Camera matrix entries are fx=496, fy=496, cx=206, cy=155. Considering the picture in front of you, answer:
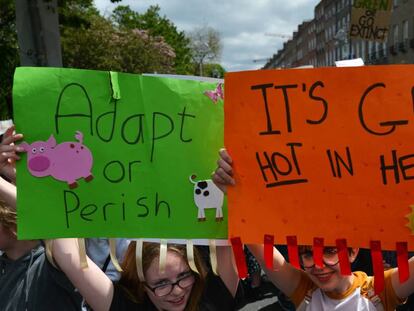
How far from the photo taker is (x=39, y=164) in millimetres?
1785

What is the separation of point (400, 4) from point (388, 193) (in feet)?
120

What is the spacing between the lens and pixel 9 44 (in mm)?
12539

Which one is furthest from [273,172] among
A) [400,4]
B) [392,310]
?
[400,4]

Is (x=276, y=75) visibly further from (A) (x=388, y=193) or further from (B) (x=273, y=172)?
(A) (x=388, y=193)

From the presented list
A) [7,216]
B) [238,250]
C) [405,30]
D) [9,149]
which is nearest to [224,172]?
[238,250]

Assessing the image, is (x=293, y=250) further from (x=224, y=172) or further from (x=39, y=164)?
(x=39, y=164)

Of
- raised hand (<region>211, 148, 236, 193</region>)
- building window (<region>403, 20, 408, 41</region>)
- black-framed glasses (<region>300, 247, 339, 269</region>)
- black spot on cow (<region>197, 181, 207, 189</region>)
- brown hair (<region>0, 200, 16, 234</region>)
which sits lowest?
black-framed glasses (<region>300, 247, 339, 269</region>)

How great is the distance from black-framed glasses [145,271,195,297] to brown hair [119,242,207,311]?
1.4 inches

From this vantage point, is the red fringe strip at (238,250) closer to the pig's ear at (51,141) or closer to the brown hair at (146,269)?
the brown hair at (146,269)

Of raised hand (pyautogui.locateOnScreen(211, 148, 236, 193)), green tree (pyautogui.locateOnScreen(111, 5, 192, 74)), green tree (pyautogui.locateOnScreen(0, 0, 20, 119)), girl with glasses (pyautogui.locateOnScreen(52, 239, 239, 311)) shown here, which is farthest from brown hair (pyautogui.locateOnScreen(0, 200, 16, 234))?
green tree (pyautogui.locateOnScreen(111, 5, 192, 74))

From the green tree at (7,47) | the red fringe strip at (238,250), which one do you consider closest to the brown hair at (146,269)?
the red fringe strip at (238,250)

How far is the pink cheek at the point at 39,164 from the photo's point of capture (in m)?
1.78

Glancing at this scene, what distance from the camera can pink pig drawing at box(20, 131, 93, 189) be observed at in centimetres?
179

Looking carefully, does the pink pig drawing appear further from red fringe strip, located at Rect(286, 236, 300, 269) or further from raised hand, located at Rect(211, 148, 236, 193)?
red fringe strip, located at Rect(286, 236, 300, 269)
